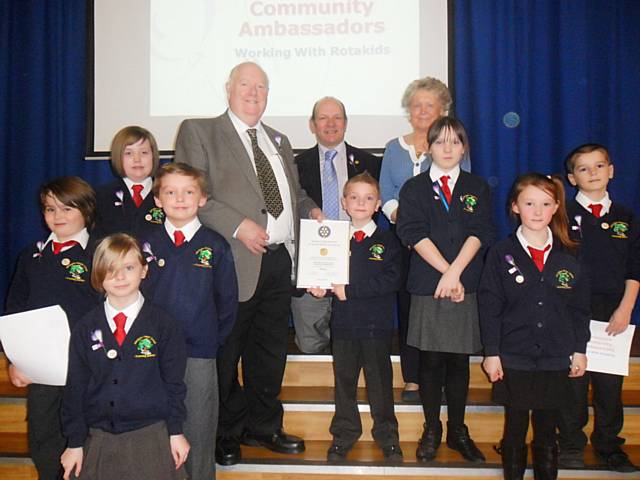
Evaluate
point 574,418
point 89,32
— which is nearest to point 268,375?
point 574,418

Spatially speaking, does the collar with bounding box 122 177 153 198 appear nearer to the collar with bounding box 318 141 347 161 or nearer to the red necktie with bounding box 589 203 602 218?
the collar with bounding box 318 141 347 161

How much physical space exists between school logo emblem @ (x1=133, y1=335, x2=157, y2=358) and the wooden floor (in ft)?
3.45

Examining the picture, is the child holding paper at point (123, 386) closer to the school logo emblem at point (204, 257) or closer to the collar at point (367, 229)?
the school logo emblem at point (204, 257)

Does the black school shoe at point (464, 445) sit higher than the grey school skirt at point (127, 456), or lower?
lower

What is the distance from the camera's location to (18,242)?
16.2 ft

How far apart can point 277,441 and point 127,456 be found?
1.02 m

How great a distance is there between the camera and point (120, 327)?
2141 millimetres

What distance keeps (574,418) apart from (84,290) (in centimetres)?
260

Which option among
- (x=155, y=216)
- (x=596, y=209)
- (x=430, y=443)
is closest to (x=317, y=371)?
(x=430, y=443)

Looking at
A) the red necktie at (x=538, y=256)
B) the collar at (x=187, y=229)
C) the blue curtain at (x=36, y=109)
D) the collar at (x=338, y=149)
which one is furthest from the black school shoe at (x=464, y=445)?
the blue curtain at (x=36, y=109)

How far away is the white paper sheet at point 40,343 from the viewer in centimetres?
A: 237

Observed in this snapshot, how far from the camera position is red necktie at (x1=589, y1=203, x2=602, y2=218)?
2852 mm

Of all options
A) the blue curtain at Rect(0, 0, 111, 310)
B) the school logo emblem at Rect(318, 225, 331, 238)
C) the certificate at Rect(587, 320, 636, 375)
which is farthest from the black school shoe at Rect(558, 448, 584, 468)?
the blue curtain at Rect(0, 0, 111, 310)

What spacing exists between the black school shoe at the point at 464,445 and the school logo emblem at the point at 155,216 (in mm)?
1908
